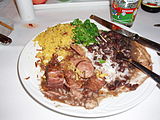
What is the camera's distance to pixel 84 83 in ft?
3.50

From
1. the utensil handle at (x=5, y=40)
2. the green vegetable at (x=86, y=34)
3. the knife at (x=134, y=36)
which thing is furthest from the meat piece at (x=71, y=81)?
the utensil handle at (x=5, y=40)

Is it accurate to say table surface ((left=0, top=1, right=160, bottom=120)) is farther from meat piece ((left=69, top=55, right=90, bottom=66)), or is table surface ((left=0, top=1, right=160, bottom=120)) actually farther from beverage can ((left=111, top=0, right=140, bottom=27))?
meat piece ((left=69, top=55, right=90, bottom=66))

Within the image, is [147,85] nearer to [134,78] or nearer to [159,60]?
[134,78]

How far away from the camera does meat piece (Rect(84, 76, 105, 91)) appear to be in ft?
3.31

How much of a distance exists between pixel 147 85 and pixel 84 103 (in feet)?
1.32

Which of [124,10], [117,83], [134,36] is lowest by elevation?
[117,83]

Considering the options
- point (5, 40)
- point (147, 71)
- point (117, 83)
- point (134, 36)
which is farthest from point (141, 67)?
point (5, 40)

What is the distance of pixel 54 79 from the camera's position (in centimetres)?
100

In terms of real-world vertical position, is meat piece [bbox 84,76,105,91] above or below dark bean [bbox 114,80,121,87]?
above

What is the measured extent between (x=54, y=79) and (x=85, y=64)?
243 millimetres

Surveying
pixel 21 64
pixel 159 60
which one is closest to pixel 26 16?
pixel 21 64

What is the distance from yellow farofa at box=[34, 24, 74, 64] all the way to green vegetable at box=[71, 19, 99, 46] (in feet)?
0.17

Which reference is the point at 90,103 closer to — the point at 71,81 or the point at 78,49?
the point at 71,81

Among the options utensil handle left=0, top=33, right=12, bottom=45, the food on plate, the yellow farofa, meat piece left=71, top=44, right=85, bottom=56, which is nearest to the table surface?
utensil handle left=0, top=33, right=12, bottom=45
